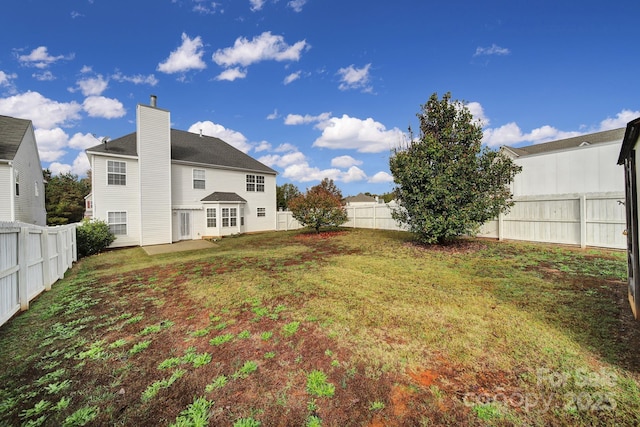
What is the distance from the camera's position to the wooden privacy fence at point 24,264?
3941 millimetres

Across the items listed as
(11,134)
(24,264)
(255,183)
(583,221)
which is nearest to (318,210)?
(255,183)

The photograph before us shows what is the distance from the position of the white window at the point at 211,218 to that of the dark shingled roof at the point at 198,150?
336cm

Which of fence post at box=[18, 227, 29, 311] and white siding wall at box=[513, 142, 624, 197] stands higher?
white siding wall at box=[513, 142, 624, 197]

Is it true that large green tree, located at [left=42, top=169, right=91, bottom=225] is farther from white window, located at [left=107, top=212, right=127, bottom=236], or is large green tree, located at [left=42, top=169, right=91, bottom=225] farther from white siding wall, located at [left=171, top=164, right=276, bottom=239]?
white siding wall, located at [left=171, top=164, right=276, bottom=239]

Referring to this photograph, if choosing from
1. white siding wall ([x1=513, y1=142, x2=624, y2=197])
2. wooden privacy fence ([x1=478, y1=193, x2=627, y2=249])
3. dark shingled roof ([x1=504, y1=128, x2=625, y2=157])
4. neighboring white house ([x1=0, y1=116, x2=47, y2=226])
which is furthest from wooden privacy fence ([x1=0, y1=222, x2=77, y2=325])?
dark shingled roof ([x1=504, y1=128, x2=625, y2=157])

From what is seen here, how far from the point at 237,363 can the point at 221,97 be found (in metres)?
18.5

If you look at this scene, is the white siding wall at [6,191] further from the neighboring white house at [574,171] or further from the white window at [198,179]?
the neighboring white house at [574,171]

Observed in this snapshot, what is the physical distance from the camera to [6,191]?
1127cm

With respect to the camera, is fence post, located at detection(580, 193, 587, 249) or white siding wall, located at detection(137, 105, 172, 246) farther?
white siding wall, located at detection(137, 105, 172, 246)

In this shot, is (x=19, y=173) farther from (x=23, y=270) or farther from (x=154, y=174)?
(x=23, y=270)

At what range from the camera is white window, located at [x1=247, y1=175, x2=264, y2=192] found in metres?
19.7

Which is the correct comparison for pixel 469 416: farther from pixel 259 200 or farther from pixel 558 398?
pixel 259 200

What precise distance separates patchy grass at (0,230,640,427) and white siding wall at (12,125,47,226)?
463 inches

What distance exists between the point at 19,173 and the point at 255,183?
12664 mm
